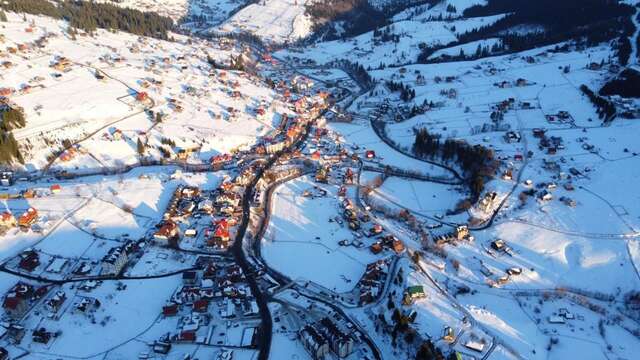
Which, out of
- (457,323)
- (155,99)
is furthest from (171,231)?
(155,99)

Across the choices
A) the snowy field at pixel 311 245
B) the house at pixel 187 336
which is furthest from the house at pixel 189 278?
the snowy field at pixel 311 245

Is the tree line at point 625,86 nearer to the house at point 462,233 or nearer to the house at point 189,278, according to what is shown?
the house at point 462,233

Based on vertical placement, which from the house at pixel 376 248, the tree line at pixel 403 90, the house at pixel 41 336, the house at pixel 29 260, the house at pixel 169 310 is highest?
the tree line at pixel 403 90

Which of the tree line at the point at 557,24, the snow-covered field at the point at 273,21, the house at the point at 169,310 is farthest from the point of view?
the snow-covered field at the point at 273,21

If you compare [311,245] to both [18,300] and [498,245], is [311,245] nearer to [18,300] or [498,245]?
[498,245]

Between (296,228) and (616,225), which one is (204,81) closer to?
(296,228)

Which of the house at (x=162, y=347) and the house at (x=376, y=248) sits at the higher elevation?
the house at (x=376, y=248)

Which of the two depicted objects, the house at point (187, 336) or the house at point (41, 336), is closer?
the house at point (41, 336)
